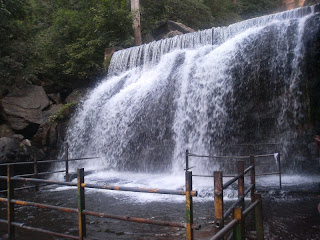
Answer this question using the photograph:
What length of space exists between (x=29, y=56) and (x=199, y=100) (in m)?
10.0

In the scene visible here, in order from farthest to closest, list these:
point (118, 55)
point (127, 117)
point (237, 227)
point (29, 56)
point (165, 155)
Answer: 1. point (118, 55)
2. point (29, 56)
3. point (127, 117)
4. point (165, 155)
5. point (237, 227)

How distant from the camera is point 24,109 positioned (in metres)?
15.0

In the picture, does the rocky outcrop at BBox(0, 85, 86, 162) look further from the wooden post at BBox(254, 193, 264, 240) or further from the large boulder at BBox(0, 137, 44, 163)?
the wooden post at BBox(254, 193, 264, 240)

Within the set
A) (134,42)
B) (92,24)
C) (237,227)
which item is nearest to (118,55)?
(134,42)

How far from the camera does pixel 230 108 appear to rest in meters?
10.9

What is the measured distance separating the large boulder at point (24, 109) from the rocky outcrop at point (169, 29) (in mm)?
9676

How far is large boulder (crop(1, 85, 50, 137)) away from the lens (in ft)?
48.0

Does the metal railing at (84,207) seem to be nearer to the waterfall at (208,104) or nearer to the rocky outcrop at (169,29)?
the waterfall at (208,104)

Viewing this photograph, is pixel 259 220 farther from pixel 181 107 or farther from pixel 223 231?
pixel 181 107

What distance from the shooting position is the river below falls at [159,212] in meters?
4.84

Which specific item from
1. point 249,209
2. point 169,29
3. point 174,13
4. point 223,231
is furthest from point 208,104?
point 174,13

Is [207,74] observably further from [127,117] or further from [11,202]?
[11,202]

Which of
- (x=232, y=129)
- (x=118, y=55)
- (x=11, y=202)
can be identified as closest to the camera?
(x=11, y=202)

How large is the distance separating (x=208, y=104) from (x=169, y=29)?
11827mm
